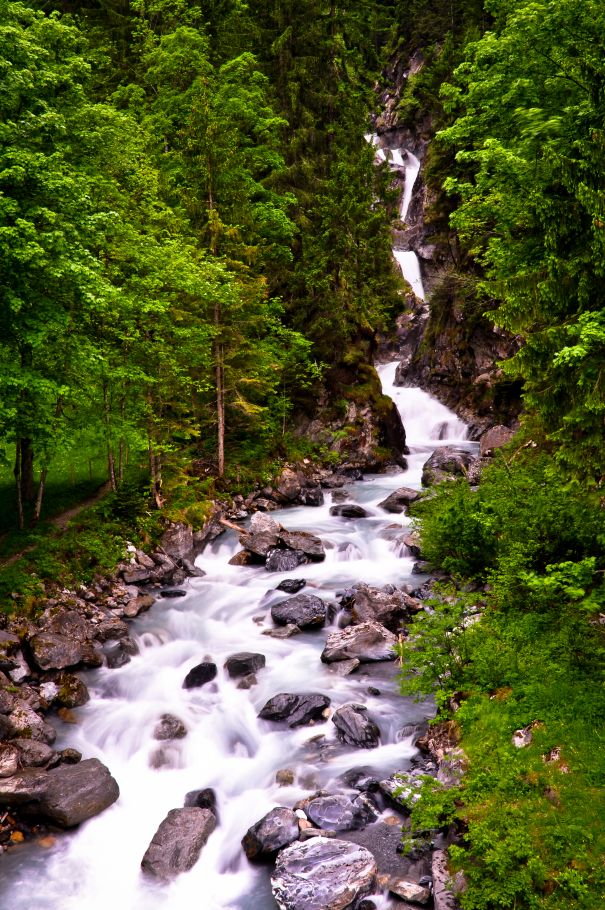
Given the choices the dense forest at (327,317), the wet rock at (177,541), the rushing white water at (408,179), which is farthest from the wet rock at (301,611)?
the rushing white water at (408,179)

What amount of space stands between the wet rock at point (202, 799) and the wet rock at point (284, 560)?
839cm

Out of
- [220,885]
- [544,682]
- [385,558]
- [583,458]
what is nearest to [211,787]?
[220,885]

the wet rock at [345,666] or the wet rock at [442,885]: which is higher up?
the wet rock at [442,885]

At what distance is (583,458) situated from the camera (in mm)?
7520

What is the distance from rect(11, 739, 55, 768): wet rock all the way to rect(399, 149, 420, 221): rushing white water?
4949 centimetres

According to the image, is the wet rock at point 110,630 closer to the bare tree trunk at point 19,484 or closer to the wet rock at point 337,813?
the bare tree trunk at point 19,484

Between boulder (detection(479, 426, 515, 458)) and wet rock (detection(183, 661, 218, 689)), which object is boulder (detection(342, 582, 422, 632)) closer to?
wet rock (detection(183, 661, 218, 689))

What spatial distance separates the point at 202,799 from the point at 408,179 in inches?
2114

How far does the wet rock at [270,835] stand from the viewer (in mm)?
7859

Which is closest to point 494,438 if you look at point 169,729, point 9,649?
point 169,729

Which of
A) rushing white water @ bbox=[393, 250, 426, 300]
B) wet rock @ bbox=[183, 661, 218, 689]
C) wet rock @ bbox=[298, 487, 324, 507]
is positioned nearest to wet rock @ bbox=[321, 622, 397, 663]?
wet rock @ bbox=[183, 661, 218, 689]

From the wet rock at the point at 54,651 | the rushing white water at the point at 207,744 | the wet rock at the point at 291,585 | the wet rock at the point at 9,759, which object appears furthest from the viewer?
the wet rock at the point at 291,585

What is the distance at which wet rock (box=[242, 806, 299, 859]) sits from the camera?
25.8 feet

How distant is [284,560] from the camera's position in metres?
17.6
